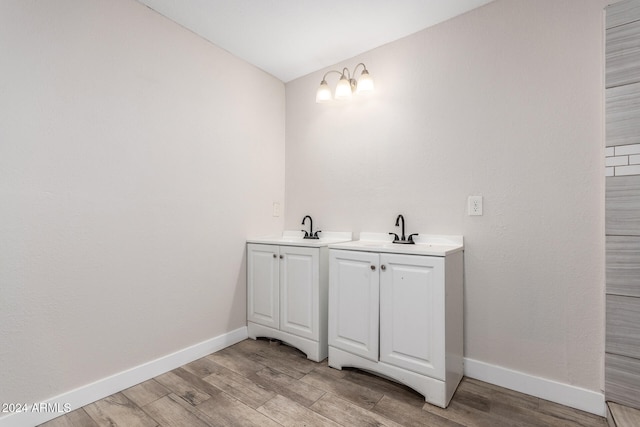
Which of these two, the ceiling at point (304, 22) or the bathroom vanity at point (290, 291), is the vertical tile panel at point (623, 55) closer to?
the ceiling at point (304, 22)

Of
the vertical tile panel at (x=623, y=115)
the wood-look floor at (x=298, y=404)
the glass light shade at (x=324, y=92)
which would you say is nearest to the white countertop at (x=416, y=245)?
the wood-look floor at (x=298, y=404)

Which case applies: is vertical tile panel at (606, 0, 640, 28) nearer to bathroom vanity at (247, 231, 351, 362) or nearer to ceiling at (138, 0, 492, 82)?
ceiling at (138, 0, 492, 82)

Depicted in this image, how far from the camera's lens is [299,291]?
90.5 inches

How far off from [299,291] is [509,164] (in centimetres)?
166

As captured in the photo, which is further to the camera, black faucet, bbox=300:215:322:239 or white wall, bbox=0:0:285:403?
black faucet, bbox=300:215:322:239

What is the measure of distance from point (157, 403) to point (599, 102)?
9.61 ft

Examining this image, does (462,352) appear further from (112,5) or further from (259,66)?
(112,5)

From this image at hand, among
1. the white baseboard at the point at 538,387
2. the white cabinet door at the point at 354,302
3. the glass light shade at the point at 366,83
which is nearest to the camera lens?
the white baseboard at the point at 538,387

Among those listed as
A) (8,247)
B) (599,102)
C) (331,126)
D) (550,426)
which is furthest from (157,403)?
(599,102)

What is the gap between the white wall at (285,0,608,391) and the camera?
1668 millimetres

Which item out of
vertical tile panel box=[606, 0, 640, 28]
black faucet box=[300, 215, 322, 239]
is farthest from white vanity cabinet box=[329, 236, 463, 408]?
vertical tile panel box=[606, 0, 640, 28]

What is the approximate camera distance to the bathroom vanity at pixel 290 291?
7.27 ft

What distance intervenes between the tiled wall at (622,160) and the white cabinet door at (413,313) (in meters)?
0.98

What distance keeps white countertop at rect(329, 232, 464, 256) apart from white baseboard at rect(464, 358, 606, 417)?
77 cm
